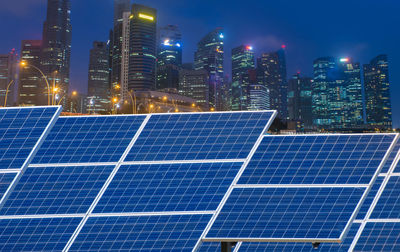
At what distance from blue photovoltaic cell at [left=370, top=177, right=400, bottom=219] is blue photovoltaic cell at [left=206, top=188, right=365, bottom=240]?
24.1 ft

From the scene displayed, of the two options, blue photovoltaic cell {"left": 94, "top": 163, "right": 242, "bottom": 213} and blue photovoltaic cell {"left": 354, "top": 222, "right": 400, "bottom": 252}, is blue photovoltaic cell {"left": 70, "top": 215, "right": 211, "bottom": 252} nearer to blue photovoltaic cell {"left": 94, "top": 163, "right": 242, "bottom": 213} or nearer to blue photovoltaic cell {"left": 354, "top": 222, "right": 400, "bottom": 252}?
blue photovoltaic cell {"left": 94, "top": 163, "right": 242, "bottom": 213}

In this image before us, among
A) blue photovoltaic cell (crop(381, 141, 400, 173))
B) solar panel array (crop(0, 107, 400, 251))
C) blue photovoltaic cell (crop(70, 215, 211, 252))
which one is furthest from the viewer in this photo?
blue photovoltaic cell (crop(381, 141, 400, 173))

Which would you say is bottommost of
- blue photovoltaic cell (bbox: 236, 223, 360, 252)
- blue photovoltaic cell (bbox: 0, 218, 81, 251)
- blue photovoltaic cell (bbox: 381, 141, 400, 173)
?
blue photovoltaic cell (bbox: 236, 223, 360, 252)

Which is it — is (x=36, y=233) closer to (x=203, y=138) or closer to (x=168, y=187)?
(x=168, y=187)

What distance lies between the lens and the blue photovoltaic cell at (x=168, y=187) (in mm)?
21772

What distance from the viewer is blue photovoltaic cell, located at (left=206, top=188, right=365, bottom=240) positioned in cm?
1973

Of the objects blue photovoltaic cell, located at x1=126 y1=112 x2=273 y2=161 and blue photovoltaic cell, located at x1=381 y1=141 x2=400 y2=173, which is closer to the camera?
blue photovoltaic cell, located at x1=126 y1=112 x2=273 y2=161

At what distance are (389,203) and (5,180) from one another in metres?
24.1

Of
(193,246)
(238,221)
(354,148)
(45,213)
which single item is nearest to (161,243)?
(193,246)

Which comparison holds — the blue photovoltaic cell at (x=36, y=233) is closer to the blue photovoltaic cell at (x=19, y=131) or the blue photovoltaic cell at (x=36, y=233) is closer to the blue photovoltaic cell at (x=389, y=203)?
the blue photovoltaic cell at (x=19, y=131)

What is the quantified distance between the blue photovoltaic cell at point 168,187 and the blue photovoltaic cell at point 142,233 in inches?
23.8

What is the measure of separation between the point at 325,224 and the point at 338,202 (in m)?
1.44

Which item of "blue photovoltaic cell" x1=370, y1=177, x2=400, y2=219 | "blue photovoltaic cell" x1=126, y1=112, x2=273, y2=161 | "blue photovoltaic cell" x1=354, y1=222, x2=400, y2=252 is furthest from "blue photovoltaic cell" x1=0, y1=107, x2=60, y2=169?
"blue photovoltaic cell" x1=370, y1=177, x2=400, y2=219

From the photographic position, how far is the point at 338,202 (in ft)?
66.9
